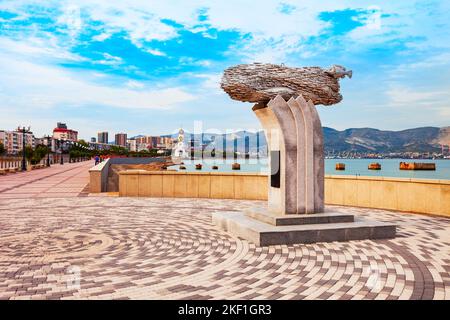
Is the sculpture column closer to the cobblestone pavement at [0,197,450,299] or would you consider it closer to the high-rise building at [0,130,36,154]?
the cobblestone pavement at [0,197,450,299]

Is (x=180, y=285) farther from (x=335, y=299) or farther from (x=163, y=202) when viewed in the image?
(x=163, y=202)

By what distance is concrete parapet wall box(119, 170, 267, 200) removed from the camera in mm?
15562

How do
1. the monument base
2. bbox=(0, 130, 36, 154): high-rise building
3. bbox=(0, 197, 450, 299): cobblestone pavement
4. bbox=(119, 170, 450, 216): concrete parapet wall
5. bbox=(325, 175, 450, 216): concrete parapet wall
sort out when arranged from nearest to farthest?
bbox=(0, 197, 450, 299): cobblestone pavement, the monument base, bbox=(325, 175, 450, 216): concrete parapet wall, bbox=(119, 170, 450, 216): concrete parapet wall, bbox=(0, 130, 36, 154): high-rise building

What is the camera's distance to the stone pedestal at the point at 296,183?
27.8ft

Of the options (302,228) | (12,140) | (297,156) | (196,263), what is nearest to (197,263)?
(196,263)

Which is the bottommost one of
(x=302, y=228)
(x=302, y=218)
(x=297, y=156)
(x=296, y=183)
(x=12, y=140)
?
(x=302, y=228)

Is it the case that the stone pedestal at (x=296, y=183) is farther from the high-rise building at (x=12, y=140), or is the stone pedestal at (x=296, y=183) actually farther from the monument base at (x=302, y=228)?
the high-rise building at (x=12, y=140)

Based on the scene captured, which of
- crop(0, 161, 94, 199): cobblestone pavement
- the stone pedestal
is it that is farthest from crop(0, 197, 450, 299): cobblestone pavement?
crop(0, 161, 94, 199): cobblestone pavement

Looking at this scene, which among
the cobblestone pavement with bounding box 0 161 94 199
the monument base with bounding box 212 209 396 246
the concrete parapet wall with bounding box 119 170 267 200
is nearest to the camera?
the monument base with bounding box 212 209 396 246

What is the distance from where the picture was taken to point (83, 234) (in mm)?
8703

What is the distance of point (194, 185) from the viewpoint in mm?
16094

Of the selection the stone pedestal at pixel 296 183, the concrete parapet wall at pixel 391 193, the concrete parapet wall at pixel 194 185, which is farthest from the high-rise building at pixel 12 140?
the stone pedestal at pixel 296 183

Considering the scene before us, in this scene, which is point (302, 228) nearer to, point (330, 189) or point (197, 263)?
point (197, 263)

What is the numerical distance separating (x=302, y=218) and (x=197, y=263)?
3.29 m
